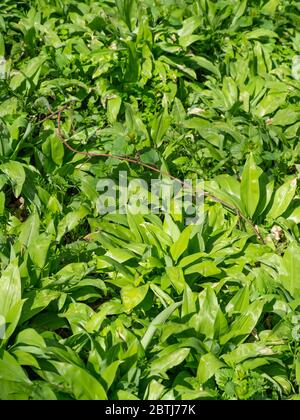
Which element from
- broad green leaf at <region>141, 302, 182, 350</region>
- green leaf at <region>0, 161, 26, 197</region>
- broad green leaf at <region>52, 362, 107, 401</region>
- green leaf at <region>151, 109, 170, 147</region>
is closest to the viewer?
broad green leaf at <region>52, 362, 107, 401</region>

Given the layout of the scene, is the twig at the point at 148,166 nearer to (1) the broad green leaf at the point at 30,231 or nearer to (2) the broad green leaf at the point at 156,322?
(1) the broad green leaf at the point at 30,231

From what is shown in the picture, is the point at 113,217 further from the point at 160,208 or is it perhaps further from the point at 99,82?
the point at 99,82

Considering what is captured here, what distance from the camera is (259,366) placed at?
3.20 m

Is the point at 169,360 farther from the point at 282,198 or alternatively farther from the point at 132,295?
the point at 282,198

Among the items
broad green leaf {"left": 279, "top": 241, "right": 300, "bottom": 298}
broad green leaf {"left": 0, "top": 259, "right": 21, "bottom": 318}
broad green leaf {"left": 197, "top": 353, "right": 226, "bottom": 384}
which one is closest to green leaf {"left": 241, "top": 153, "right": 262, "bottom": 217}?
broad green leaf {"left": 279, "top": 241, "right": 300, "bottom": 298}

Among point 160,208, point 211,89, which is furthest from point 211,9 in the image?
point 160,208

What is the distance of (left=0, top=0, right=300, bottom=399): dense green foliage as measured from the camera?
3129mm

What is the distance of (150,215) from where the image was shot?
12.9 feet

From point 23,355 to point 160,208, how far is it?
1.35m

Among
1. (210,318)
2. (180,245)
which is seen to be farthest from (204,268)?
(210,318)

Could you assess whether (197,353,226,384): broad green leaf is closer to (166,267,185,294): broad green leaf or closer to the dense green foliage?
the dense green foliage

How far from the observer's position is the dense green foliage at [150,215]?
3129mm

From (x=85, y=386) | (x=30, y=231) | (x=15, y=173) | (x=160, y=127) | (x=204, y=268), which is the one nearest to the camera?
(x=85, y=386)

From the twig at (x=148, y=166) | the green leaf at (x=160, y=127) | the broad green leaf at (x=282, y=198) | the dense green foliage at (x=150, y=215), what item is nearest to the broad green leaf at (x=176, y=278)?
the dense green foliage at (x=150, y=215)
